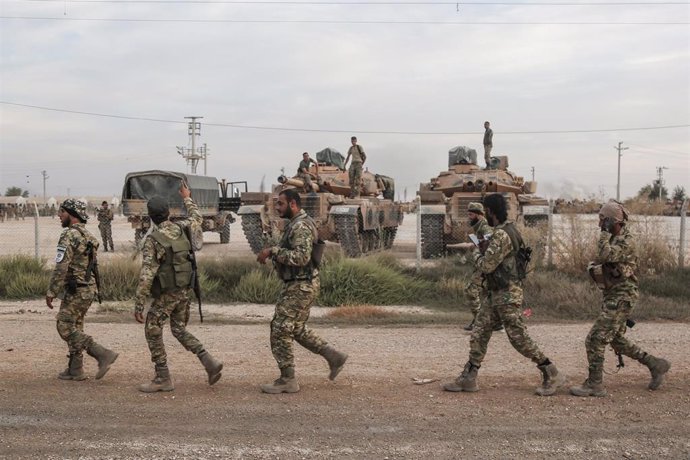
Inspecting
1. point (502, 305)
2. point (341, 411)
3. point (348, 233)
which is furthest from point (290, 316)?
point (348, 233)

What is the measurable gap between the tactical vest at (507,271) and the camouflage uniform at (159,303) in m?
2.42

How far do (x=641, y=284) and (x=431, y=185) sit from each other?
840 centimetres

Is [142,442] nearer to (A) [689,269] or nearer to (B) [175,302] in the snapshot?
(B) [175,302]

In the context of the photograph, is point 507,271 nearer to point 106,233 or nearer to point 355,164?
point 355,164

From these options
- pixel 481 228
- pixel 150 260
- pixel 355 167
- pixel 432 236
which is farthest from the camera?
pixel 355 167

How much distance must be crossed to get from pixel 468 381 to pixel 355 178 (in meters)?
13.0

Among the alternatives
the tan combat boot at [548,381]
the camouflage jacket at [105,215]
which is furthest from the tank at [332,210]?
the tan combat boot at [548,381]

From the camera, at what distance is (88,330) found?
9008 millimetres

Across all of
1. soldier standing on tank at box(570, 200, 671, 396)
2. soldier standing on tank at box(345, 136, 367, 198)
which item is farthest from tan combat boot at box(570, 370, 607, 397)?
soldier standing on tank at box(345, 136, 367, 198)

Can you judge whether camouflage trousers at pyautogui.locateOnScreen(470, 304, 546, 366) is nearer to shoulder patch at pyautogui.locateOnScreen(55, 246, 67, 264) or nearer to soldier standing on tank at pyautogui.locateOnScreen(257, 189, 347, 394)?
soldier standing on tank at pyautogui.locateOnScreen(257, 189, 347, 394)

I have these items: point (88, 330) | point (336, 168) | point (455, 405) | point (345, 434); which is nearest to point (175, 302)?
point (345, 434)

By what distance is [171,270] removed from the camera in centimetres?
583

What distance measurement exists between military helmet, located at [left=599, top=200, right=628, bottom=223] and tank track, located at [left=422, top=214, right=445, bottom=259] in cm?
1158

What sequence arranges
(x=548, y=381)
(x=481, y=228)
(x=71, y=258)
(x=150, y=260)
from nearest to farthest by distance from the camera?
(x=150, y=260) < (x=548, y=381) < (x=71, y=258) < (x=481, y=228)
